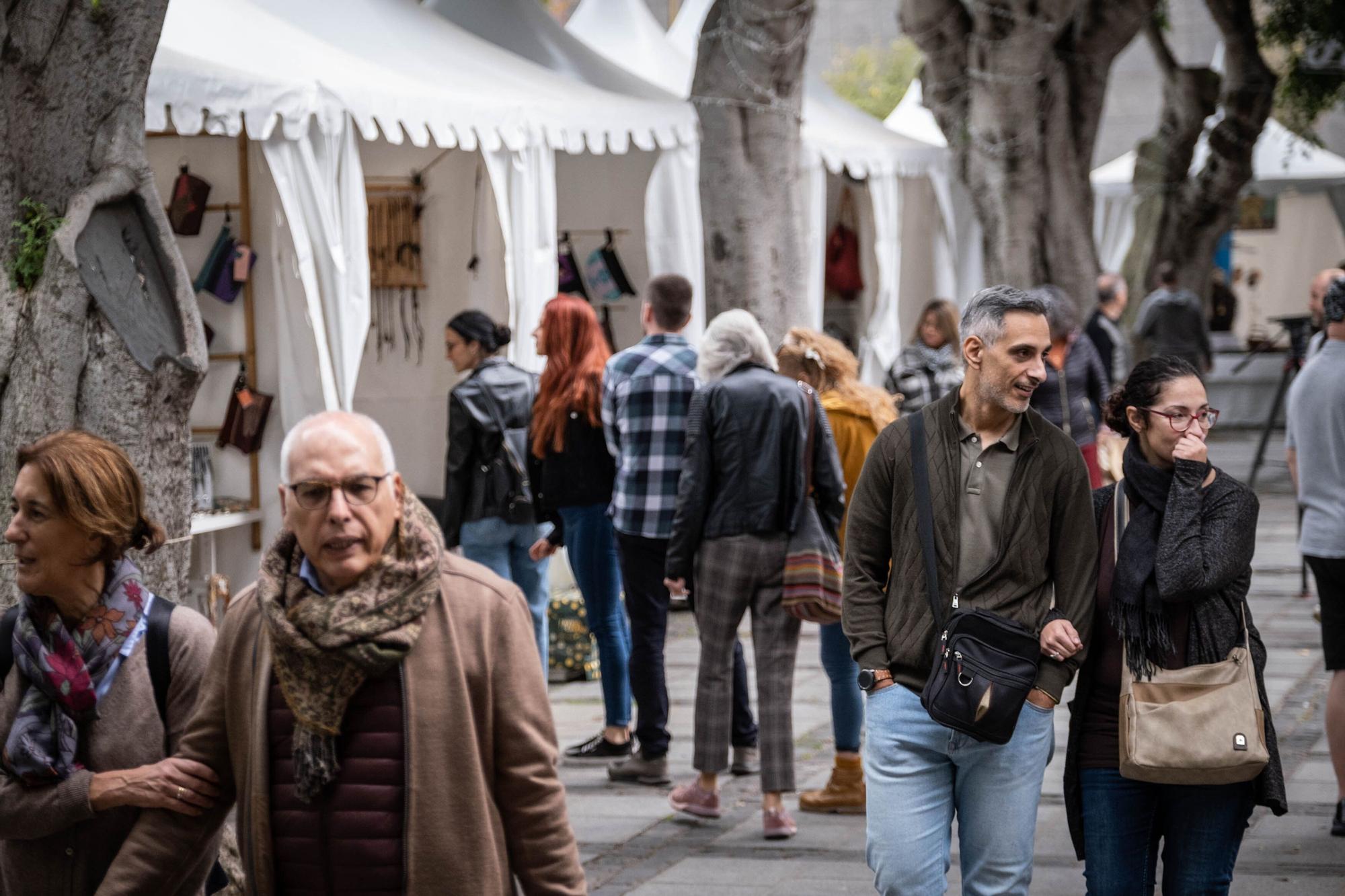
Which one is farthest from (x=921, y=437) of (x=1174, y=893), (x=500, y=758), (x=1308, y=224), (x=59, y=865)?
(x=1308, y=224)

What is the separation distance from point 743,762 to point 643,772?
1.41 ft

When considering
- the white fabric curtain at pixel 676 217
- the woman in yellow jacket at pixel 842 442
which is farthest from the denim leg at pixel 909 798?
the white fabric curtain at pixel 676 217

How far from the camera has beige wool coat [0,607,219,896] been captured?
3.16m

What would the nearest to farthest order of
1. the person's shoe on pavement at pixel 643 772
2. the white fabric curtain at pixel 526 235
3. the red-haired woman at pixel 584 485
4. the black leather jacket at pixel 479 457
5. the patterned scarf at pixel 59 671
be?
the patterned scarf at pixel 59 671 < the person's shoe on pavement at pixel 643 772 < the red-haired woman at pixel 584 485 < the black leather jacket at pixel 479 457 < the white fabric curtain at pixel 526 235

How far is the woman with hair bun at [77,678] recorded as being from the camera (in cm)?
316

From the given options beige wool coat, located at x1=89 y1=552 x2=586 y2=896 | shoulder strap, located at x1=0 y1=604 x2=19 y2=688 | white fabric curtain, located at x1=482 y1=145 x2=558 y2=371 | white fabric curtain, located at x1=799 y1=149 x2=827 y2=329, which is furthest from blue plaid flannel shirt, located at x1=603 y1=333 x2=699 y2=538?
white fabric curtain, located at x1=799 y1=149 x2=827 y2=329

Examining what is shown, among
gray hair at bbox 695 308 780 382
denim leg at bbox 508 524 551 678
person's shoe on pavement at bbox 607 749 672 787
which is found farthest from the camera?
denim leg at bbox 508 524 551 678

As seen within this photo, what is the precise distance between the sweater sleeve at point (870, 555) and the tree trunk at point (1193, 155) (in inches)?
626

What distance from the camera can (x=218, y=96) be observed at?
776 cm

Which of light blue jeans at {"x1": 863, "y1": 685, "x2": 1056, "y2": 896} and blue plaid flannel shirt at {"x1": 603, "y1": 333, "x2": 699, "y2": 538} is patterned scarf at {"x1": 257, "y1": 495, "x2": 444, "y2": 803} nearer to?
light blue jeans at {"x1": 863, "y1": 685, "x2": 1056, "y2": 896}

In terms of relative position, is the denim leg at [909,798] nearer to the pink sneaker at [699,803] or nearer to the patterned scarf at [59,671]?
the patterned scarf at [59,671]

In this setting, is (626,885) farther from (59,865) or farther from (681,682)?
(681,682)

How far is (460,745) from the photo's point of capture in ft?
9.16

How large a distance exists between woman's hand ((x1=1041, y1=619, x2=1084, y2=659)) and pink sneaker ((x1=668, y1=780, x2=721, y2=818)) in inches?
105
